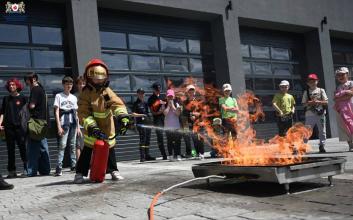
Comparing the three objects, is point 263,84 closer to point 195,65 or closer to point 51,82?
point 195,65

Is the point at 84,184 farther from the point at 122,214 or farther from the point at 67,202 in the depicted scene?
the point at 122,214

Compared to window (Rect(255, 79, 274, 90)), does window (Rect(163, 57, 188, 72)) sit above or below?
above

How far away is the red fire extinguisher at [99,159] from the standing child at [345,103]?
5767 mm

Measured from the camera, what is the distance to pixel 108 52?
11.9 m

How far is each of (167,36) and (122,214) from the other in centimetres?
1019

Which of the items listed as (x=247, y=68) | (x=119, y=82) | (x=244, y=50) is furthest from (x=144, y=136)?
(x=244, y=50)

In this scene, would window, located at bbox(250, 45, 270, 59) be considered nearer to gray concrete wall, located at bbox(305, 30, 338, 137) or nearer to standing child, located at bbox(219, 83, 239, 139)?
gray concrete wall, located at bbox(305, 30, 338, 137)

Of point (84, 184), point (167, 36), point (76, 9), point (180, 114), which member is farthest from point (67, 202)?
point (167, 36)

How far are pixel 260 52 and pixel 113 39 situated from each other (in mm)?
6489

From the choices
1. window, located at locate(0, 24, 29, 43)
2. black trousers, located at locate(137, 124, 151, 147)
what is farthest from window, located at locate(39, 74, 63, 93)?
black trousers, located at locate(137, 124, 151, 147)

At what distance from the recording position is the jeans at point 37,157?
8.27 meters

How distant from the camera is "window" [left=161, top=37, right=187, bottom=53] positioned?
13320 millimetres

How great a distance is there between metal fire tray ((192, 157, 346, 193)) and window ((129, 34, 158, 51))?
8.29 m

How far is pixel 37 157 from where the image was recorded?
8.40 m
